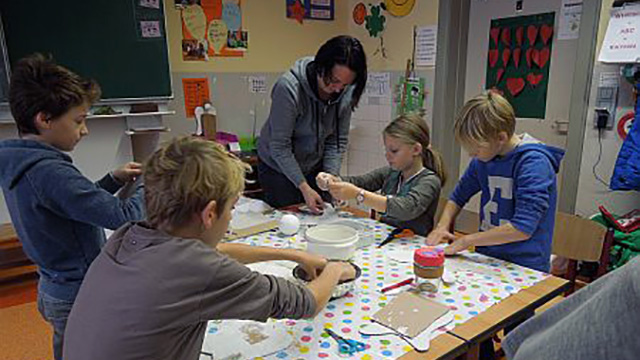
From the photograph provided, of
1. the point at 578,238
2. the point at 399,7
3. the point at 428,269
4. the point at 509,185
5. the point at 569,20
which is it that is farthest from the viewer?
the point at 399,7

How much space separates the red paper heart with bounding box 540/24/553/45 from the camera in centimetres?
292

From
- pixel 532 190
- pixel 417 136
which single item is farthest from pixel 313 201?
pixel 532 190

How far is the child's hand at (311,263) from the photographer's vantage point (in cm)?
114

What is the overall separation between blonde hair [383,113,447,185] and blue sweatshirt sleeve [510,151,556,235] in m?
0.40

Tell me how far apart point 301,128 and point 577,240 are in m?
1.29

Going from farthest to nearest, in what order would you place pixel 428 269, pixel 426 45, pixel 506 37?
pixel 426 45 < pixel 506 37 < pixel 428 269

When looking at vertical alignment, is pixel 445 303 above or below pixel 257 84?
below

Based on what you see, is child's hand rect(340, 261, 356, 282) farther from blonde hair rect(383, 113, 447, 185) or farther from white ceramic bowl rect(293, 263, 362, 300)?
blonde hair rect(383, 113, 447, 185)

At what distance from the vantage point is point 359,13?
4.01m

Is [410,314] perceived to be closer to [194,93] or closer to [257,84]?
[194,93]

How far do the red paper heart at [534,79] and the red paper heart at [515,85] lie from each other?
58 mm

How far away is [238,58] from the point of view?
11.6ft

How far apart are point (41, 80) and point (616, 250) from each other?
2.68m

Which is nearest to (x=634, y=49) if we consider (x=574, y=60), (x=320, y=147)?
(x=574, y=60)
